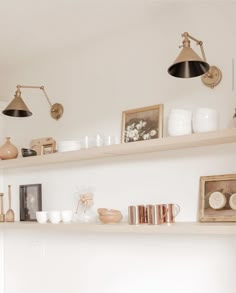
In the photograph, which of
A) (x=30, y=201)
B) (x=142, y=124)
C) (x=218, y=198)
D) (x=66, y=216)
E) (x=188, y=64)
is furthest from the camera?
(x=30, y=201)

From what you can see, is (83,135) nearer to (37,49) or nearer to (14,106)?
(14,106)

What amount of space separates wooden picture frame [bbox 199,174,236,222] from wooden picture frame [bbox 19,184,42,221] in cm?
132

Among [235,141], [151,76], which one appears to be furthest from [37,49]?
[235,141]

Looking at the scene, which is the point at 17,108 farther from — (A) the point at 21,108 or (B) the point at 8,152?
(B) the point at 8,152

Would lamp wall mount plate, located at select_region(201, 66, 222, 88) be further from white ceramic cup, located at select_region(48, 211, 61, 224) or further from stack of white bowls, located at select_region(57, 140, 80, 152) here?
white ceramic cup, located at select_region(48, 211, 61, 224)

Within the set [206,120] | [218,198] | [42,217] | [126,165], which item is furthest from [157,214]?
[42,217]

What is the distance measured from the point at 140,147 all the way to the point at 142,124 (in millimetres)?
222

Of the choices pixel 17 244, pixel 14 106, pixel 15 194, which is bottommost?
pixel 17 244

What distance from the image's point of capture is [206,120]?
2.21m

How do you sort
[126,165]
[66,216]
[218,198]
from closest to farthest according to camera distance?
[218,198]
[126,165]
[66,216]

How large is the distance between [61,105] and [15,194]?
831 mm

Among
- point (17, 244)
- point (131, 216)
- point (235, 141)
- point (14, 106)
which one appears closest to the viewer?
point (235, 141)

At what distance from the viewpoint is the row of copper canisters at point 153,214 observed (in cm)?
234

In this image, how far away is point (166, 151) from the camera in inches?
99.4
